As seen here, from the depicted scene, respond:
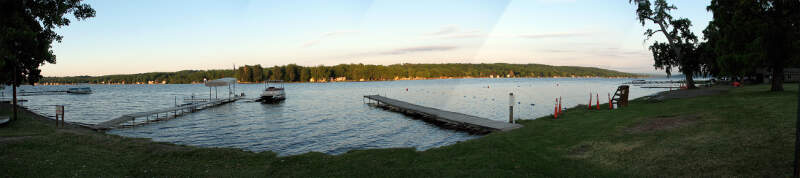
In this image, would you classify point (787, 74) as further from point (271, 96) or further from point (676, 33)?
point (271, 96)

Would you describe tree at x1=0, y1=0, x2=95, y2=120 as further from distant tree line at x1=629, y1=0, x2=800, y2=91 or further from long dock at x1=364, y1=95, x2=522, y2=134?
distant tree line at x1=629, y1=0, x2=800, y2=91

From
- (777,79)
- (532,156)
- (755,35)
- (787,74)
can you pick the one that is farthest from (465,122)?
(787,74)

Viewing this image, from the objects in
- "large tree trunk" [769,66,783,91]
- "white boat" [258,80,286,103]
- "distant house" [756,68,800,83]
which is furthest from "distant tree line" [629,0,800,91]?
"white boat" [258,80,286,103]

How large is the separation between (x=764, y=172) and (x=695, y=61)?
41.9 m

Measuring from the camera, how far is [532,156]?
993 cm

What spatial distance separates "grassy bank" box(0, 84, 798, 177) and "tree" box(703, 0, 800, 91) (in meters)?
10.2

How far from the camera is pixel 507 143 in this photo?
12227 mm

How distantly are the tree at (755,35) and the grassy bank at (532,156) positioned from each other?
10.2 metres

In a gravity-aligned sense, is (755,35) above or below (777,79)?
above

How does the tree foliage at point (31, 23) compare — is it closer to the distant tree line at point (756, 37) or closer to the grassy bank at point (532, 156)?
the grassy bank at point (532, 156)

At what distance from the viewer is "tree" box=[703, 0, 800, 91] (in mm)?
19106

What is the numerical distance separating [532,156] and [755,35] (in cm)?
1972

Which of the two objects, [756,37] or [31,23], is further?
[756,37]

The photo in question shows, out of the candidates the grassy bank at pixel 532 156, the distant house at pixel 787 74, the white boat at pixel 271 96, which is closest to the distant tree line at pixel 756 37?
the grassy bank at pixel 532 156
